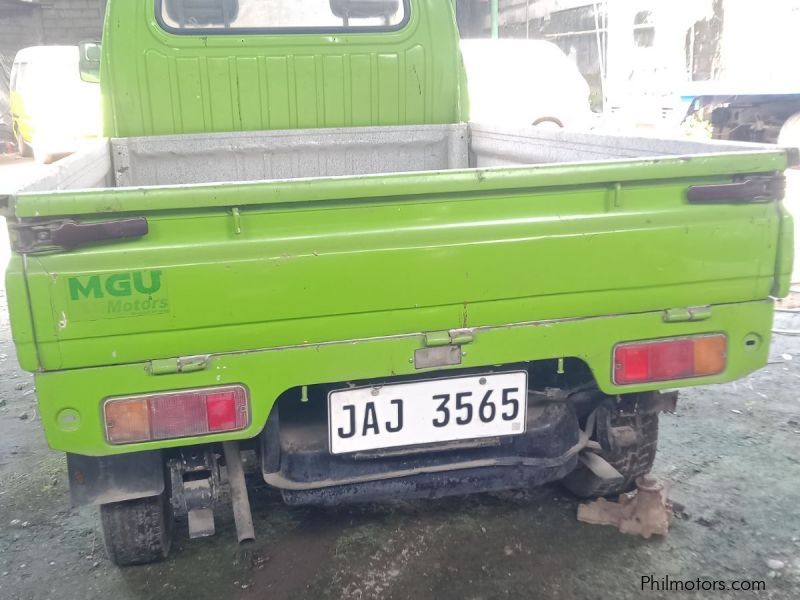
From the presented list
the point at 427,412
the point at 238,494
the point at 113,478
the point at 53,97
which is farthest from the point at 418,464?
the point at 53,97

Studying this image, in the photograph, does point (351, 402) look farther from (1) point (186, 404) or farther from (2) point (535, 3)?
(2) point (535, 3)

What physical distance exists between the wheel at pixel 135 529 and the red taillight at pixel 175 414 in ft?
1.70

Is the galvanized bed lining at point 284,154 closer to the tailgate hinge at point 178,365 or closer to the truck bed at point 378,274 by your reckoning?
the truck bed at point 378,274

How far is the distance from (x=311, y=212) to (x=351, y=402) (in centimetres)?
57

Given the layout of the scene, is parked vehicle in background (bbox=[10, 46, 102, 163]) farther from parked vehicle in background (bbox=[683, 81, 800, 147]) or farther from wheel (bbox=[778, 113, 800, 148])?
wheel (bbox=[778, 113, 800, 148])

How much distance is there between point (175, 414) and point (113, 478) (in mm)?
400

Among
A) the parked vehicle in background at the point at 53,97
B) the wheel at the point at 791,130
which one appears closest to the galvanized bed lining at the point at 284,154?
the wheel at the point at 791,130

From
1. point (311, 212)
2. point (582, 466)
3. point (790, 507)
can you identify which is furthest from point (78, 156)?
point (790, 507)

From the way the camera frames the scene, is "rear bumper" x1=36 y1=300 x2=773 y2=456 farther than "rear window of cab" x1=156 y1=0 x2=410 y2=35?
No

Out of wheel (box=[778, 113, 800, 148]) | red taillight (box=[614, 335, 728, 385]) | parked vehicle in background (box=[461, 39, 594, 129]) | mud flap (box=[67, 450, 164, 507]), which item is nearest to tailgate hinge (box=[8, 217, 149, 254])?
mud flap (box=[67, 450, 164, 507])

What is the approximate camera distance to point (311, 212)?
1.93 m

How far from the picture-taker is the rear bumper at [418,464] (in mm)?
2268

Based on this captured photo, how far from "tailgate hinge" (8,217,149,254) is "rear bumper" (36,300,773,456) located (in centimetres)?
32

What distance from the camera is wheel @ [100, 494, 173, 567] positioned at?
7.79ft
